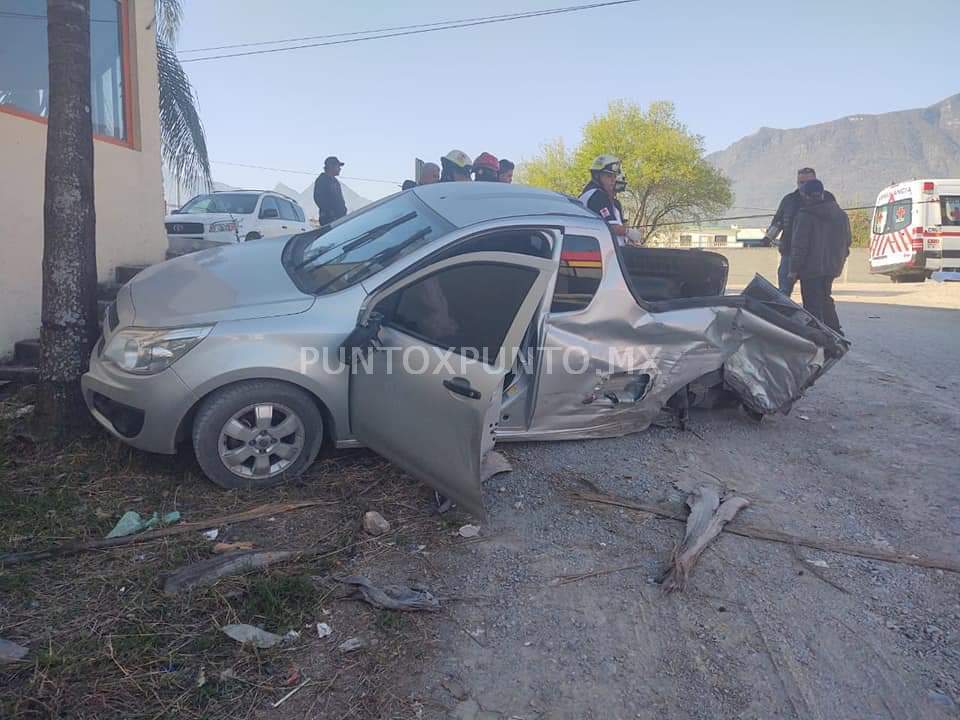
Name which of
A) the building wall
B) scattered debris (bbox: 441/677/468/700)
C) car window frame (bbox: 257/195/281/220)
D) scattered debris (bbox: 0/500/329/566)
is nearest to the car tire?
scattered debris (bbox: 0/500/329/566)

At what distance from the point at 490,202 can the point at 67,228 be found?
266cm

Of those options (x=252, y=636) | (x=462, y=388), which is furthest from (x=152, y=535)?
(x=462, y=388)

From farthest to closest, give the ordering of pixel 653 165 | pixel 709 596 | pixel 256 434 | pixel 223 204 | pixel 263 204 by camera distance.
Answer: pixel 653 165
pixel 263 204
pixel 223 204
pixel 256 434
pixel 709 596

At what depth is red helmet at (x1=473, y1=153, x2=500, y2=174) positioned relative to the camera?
895 cm

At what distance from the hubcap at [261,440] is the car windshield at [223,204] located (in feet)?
32.9

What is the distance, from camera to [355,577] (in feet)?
9.92

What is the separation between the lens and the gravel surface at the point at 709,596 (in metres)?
2.45

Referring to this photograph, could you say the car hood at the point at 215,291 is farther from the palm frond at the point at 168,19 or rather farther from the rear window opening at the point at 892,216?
the rear window opening at the point at 892,216

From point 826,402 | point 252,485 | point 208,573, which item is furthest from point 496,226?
point 826,402

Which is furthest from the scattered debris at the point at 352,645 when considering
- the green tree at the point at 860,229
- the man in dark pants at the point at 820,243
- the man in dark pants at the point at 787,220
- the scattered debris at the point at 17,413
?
the green tree at the point at 860,229

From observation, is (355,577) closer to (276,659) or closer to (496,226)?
(276,659)

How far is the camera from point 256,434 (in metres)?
3.74

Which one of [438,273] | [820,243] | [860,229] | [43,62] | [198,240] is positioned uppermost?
[860,229]

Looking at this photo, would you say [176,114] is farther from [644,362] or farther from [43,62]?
[644,362]
